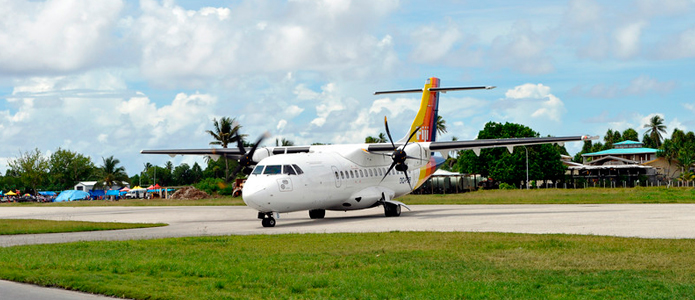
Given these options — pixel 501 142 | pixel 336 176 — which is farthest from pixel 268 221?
pixel 501 142

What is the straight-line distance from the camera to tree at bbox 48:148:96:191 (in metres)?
135

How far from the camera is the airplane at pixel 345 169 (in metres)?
26.7

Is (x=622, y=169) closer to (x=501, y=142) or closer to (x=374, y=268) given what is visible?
(x=501, y=142)

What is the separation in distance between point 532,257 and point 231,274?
6147 millimetres

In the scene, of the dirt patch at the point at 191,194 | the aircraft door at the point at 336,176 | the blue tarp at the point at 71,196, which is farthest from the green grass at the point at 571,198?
the blue tarp at the point at 71,196

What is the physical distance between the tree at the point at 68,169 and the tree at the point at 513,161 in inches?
3066

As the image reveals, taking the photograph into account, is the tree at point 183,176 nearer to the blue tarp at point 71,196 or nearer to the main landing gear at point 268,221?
the blue tarp at point 71,196

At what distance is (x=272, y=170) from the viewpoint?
2695cm

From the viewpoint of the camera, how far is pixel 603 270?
1266 cm

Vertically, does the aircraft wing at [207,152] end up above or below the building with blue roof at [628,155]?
below

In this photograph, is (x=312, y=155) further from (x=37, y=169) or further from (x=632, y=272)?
(x=37, y=169)

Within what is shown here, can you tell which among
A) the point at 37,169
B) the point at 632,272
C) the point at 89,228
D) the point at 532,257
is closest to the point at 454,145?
the point at 89,228

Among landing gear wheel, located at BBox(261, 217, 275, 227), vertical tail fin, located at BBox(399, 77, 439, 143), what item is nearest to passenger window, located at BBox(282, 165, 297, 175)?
landing gear wheel, located at BBox(261, 217, 275, 227)

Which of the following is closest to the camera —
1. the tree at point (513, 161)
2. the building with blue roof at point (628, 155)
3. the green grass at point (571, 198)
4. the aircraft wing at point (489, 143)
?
the aircraft wing at point (489, 143)
